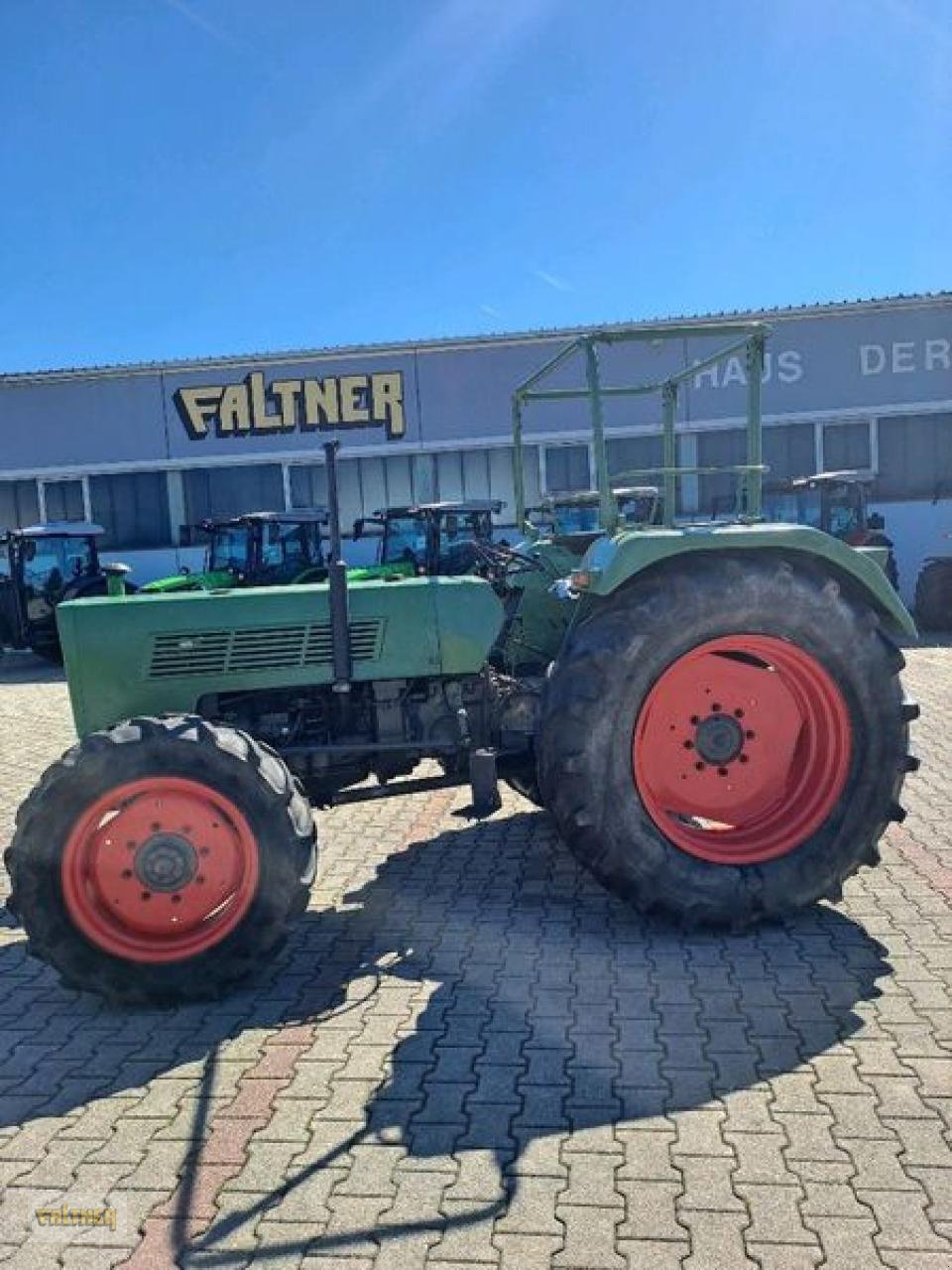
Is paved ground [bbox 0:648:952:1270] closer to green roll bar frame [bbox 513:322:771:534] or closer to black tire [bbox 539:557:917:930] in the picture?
black tire [bbox 539:557:917:930]

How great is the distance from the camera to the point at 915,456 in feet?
50.5

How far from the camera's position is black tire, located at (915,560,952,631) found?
42.1ft

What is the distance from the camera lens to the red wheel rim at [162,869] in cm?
320

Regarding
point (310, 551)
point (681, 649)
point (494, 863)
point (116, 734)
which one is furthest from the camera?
point (310, 551)

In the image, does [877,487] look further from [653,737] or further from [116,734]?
[116,734]

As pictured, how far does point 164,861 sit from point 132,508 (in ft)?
49.4

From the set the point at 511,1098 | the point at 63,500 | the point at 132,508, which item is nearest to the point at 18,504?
the point at 63,500

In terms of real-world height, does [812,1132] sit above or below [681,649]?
below

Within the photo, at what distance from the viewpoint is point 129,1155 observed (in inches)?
98.0

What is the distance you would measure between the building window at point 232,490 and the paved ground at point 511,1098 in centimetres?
1353

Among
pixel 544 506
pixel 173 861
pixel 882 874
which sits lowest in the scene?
pixel 882 874

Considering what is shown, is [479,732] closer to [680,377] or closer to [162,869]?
[162,869]

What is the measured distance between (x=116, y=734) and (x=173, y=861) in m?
0.46

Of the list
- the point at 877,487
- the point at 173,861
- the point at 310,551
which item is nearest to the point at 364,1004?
the point at 173,861
